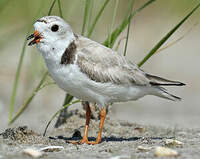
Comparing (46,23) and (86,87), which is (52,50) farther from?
(86,87)

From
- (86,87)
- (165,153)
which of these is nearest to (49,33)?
(86,87)

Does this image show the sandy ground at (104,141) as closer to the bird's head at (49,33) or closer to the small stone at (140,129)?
the small stone at (140,129)

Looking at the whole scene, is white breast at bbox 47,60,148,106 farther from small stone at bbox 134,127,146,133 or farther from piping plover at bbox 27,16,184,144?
small stone at bbox 134,127,146,133

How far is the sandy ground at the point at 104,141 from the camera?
3029 mm

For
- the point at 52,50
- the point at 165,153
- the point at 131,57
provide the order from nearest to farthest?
the point at 165,153, the point at 52,50, the point at 131,57

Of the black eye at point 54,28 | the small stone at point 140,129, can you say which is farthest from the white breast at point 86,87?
the small stone at point 140,129

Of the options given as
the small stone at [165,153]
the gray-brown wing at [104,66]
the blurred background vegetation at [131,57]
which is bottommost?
the small stone at [165,153]

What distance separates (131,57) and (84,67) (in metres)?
7.21

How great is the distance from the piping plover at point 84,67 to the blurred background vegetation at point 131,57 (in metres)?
0.50

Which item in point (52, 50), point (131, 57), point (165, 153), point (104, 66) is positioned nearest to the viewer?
point (165, 153)

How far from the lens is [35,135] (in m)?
3.81

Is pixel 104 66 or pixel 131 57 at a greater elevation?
pixel 131 57

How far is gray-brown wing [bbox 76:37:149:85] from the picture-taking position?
12.1ft

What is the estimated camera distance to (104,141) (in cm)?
390
